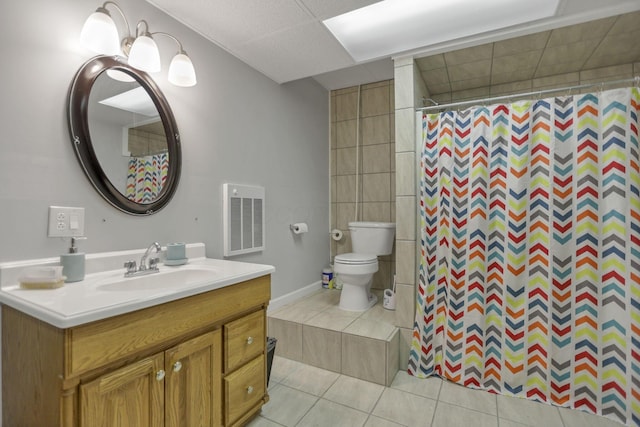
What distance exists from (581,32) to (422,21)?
919 mm

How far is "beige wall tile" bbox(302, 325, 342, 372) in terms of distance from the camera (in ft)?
6.72

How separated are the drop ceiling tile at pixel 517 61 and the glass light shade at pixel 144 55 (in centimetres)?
213

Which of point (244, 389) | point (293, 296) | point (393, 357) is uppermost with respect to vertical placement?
point (293, 296)

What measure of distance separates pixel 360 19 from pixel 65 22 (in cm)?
150

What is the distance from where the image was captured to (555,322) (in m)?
1.75

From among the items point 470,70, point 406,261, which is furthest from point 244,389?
point 470,70

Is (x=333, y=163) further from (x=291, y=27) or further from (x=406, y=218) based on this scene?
(x=291, y=27)

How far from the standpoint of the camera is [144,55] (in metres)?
1.38

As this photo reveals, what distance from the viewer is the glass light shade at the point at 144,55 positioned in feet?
4.50

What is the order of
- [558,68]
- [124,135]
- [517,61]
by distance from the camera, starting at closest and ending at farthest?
1. [124,135]
2. [517,61]
3. [558,68]

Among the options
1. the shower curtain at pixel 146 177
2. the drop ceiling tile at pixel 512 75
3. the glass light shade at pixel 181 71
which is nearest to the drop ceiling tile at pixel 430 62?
the drop ceiling tile at pixel 512 75

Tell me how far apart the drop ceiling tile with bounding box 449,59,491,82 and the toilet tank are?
1262mm

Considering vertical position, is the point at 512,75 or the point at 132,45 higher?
the point at 512,75

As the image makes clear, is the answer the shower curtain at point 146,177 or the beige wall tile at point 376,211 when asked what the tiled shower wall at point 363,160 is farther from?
the shower curtain at point 146,177
